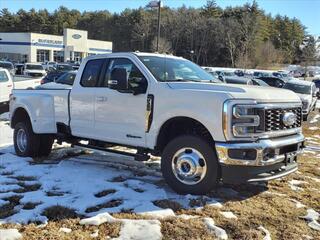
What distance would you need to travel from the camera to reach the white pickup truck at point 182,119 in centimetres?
612

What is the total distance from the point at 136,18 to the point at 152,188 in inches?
5121

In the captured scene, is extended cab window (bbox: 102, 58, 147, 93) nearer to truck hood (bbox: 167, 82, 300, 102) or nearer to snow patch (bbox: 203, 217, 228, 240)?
truck hood (bbox: 167, 82, 300, 102)

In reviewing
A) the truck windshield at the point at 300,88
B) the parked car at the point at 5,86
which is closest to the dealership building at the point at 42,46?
the truck windshield at the point at 300,88

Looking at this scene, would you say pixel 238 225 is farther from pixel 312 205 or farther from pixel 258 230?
pixel 312 205

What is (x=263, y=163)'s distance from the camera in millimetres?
6125

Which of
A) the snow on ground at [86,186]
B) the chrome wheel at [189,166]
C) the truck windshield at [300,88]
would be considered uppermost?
the truck windshield at [300,88]

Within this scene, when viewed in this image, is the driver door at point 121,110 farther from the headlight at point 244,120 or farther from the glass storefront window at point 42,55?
the glass storefront window at point 42,55

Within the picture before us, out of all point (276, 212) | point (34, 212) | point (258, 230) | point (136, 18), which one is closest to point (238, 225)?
point (258, 230)

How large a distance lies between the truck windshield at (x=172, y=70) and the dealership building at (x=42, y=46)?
2986 inches

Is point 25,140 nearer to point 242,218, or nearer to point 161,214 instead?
point 161,214

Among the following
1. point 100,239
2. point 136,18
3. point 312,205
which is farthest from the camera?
point 136,18

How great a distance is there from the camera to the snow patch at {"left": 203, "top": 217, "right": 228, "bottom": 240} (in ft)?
16.6

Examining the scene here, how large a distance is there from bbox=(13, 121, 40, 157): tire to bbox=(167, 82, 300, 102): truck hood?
3.43 meters

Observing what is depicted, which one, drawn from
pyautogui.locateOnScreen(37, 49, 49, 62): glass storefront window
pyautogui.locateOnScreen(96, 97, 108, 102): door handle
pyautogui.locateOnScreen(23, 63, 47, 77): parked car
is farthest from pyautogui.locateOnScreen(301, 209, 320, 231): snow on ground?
pyautogui.locateOnScreen(37, 49, 49, 62): glass storefront window
